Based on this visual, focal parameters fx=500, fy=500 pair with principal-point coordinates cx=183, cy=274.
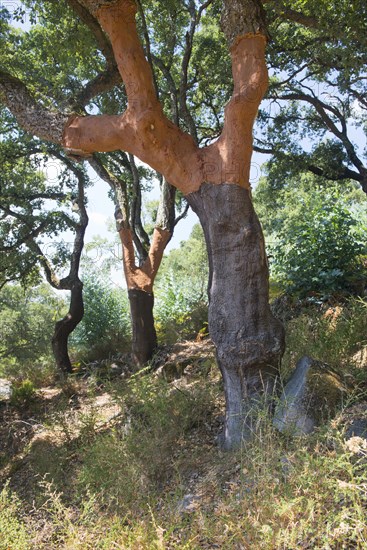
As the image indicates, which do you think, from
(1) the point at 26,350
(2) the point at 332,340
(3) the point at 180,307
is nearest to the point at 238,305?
(2) the point at 332,340

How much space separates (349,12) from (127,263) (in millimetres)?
4903

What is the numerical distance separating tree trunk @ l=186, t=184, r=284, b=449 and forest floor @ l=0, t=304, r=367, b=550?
0.59 meters

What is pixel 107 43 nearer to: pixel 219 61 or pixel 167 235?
pixel 167 235

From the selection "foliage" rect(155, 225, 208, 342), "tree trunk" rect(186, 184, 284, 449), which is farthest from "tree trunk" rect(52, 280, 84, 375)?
"tree trunk" rect(186, 184, 284, 449)

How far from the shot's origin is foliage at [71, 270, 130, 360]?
11156mm

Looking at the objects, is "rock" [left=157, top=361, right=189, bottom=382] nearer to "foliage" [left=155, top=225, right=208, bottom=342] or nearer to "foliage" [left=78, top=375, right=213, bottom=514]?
"foliage" [left=78, top=375, right=213, bottom=514]

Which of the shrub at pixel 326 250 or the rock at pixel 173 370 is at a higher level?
the shrub at pixel 326 250

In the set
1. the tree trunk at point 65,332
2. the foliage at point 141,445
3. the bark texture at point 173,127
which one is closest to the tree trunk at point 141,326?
the tree trunk at point 65,332

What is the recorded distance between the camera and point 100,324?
1179cm

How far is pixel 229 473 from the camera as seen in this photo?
3.64 meters

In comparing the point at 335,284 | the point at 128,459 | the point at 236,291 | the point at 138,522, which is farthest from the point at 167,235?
the point at 138,522

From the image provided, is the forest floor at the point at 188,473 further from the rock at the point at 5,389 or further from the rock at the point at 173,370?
the rock at the point at 5,389

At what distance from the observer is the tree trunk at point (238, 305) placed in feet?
13.9

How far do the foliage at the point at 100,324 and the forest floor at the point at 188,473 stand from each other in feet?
10.7
